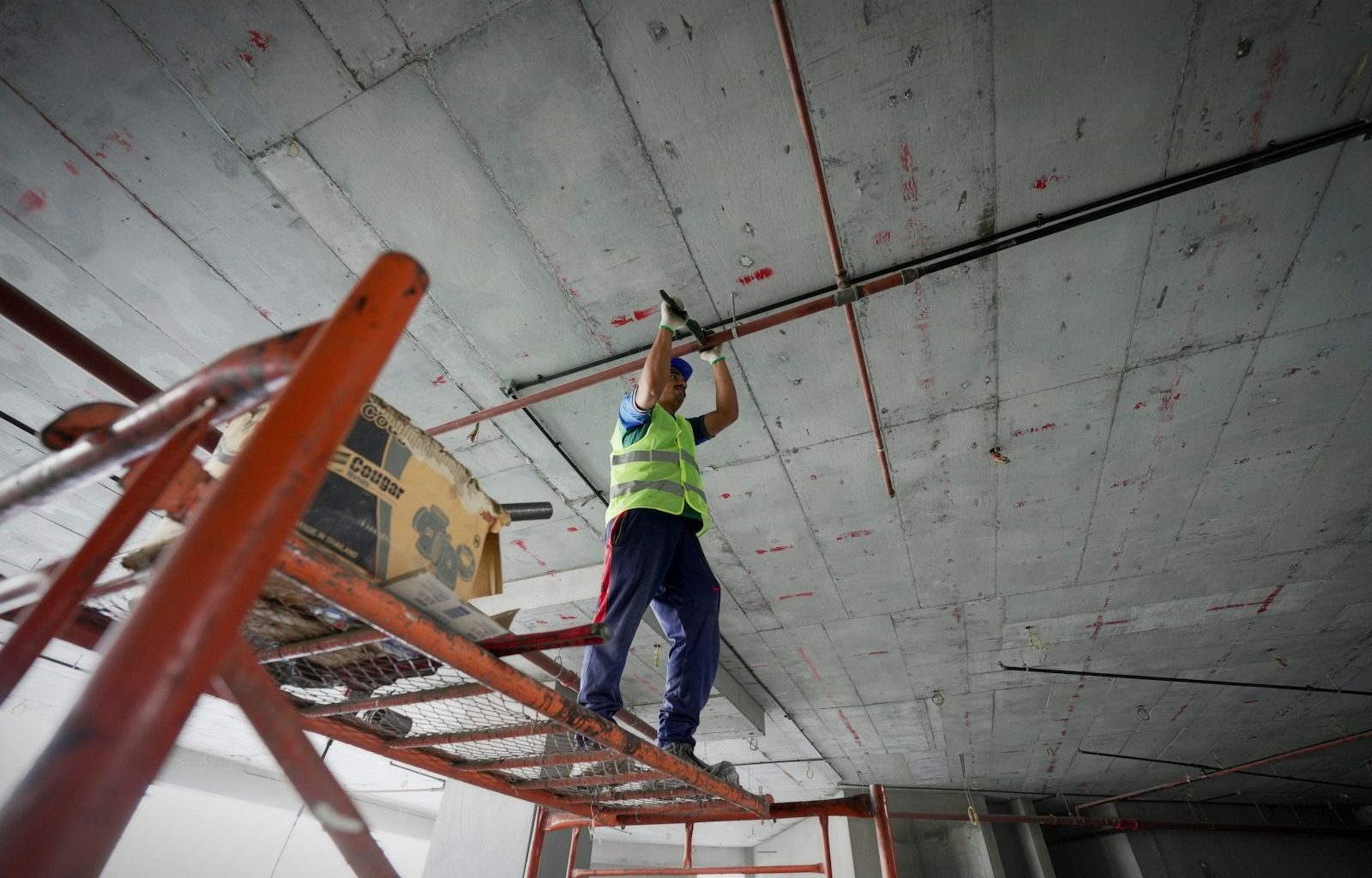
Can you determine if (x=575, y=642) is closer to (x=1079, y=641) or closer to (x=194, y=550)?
(x=194, y=550)

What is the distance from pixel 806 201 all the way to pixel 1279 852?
17972 millimetres

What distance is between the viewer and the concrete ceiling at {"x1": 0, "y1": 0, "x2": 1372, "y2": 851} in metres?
2.26

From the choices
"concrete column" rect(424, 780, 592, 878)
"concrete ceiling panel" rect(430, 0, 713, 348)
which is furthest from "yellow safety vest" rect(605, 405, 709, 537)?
"concrete column" rect(424, 780, 592, 878)

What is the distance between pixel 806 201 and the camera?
2701 millimetres

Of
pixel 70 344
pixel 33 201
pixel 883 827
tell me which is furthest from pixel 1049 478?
pixel 33 201

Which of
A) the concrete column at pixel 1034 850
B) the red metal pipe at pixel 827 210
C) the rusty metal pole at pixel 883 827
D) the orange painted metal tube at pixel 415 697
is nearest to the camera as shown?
the orange painted metal tube at pixel 415 697

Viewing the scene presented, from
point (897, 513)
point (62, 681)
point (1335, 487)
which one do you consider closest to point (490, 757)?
point (897, 513)

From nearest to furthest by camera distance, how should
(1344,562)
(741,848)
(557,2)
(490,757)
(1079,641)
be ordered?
(557,2), (490,757), (1344,562), (1079,641), (741,848)

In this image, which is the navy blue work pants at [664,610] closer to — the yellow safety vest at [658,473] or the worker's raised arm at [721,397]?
the yellow safety vest at [658,473]

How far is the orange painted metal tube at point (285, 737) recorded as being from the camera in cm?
111

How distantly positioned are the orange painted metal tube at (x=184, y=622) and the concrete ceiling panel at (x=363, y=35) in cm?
196

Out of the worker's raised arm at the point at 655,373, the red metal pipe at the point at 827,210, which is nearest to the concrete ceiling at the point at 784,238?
the red metal pipe at the point at 827,210

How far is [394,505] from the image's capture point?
1253 millimetres

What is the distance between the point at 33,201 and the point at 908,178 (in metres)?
3.89
